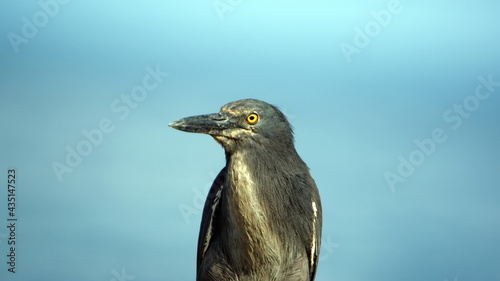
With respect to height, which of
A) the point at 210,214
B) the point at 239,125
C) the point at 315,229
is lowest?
the point at 315,229

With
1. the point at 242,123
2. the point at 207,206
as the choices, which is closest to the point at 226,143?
the point at 242,123

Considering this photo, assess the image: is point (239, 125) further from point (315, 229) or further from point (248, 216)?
point (315, 229)

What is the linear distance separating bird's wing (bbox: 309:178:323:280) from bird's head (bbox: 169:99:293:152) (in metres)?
0.64

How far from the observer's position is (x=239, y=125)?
7.25 meters

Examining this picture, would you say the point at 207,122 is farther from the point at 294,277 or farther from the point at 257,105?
the point at 294,277

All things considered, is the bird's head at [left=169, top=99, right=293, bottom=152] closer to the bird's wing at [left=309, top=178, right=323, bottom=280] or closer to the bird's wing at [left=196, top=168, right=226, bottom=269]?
the bird's wing at [left=196, top=168, right=226, bottom=269]

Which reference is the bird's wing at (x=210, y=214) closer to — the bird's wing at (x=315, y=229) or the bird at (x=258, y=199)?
the bird at (x=258, y=199)

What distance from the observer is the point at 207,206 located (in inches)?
300

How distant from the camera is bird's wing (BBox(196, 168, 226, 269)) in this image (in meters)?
7.53

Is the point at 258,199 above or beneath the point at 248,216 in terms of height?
above

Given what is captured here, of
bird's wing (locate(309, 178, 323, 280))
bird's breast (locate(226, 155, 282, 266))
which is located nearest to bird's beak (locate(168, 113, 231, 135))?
bird's breast (locate(226, 155, 282, 266))

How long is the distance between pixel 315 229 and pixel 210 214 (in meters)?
0.99

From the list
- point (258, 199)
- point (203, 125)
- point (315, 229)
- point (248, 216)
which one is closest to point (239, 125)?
point (203, 125)

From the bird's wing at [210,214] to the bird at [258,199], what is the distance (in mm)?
81
